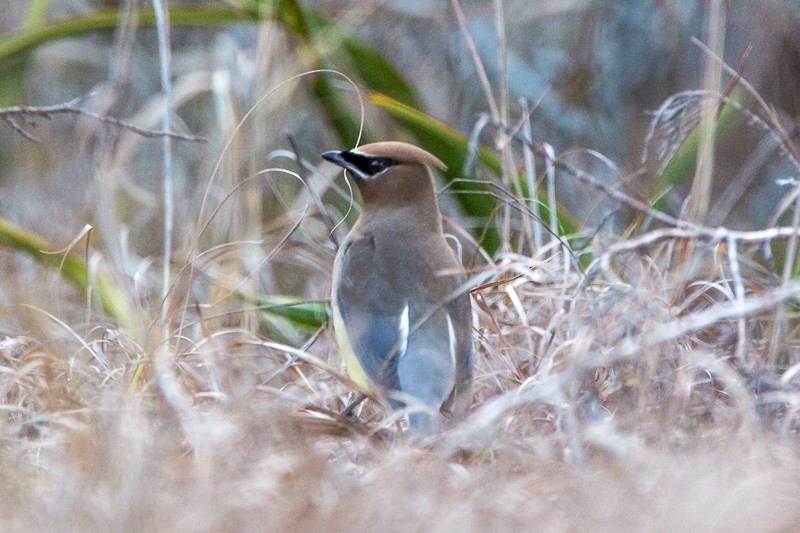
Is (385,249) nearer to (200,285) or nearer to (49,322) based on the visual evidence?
(49,322)

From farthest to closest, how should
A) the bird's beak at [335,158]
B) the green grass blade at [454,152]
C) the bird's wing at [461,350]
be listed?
1. the green grass blade at [454,152]
2. the bird's beak at [335,158]
3. the bird's wing at [461,350]

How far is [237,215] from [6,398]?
130 cm

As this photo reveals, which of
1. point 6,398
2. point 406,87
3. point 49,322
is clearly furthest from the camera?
point 406,87

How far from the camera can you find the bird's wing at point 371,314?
10.3 feet

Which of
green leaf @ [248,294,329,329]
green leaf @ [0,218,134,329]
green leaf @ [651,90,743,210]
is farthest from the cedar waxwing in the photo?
green leaf @ [651,90,743,210]

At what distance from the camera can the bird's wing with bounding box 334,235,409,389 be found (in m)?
3.14

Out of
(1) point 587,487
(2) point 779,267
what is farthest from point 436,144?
(1) point 587,487

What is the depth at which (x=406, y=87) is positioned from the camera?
15.6ft

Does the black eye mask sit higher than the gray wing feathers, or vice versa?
the black eye mask

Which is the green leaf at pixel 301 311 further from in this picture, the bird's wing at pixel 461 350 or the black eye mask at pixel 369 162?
the bird's wing at pixel 461 350

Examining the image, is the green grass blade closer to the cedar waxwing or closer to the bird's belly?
the cedar waxwing

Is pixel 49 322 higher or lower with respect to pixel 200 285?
higher

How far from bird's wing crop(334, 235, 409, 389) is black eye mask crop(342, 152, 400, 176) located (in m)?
0.28

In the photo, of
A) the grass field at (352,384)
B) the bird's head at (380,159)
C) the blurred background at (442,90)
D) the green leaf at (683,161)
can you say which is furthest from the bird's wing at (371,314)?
the blurred background at (442,90)
